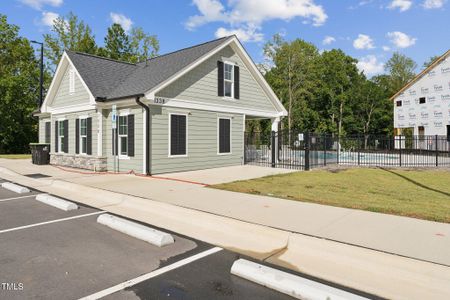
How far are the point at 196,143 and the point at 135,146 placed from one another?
2964mm

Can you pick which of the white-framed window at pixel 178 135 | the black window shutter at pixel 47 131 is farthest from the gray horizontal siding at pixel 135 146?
the black window shutter at pixel 47 131

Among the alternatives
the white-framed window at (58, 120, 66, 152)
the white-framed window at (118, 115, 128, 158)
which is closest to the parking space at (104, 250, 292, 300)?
the white-framed window at (118, 115, 128, 158)

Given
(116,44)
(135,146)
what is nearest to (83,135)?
(135,146)

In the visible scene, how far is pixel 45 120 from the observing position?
2080 centimetres

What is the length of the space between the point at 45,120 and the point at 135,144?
1105 centimetres

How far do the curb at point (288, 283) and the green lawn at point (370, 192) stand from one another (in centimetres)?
380

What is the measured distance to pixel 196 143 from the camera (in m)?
15.1

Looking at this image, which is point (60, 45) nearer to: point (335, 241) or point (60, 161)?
point (60, 161)

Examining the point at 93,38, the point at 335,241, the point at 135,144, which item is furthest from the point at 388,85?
the point at 335,241

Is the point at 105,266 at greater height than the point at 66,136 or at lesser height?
lesser

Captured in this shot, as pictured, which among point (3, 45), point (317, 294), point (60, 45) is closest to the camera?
point (317, 294)

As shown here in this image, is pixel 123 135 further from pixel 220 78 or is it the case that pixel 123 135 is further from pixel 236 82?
pixel 236 82

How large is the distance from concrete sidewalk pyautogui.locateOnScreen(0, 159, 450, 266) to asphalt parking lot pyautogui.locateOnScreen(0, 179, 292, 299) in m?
1.65

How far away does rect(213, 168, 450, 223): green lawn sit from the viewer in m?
6.82
